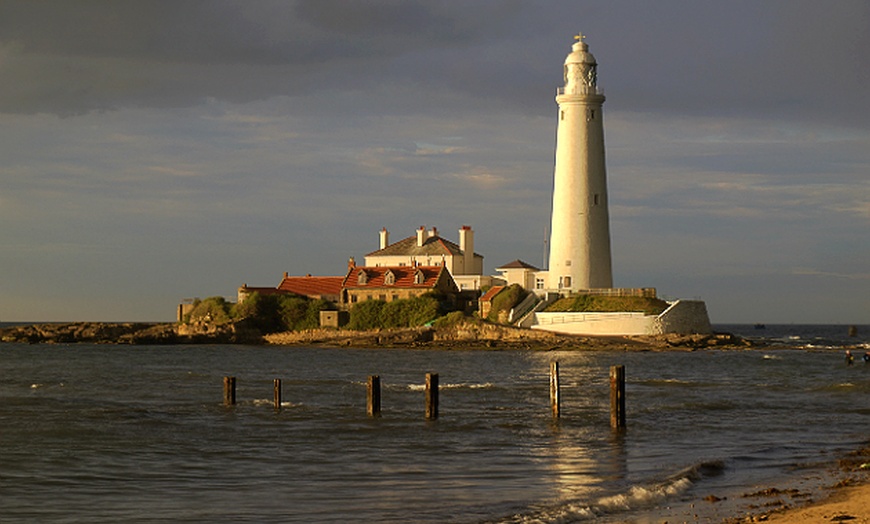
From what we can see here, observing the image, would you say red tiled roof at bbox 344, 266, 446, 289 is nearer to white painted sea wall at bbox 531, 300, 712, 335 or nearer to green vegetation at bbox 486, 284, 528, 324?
green vegetation at bbox 486, 284, 528, 324

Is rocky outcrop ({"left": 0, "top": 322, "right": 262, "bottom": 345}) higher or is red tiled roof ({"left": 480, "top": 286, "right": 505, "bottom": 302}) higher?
red tiled roof ({"left": 480, "top": 286, "right": 505, "bottom": 302})

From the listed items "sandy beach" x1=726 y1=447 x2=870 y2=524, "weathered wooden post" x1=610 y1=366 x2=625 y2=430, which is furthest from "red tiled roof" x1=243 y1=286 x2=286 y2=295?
"sandy beach" x1=726 y1=447 x2=870 y2=524

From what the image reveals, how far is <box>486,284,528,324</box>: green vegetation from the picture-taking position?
6962 cm

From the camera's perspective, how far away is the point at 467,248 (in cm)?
8300

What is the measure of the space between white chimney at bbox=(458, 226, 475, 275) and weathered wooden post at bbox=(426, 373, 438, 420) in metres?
54.2

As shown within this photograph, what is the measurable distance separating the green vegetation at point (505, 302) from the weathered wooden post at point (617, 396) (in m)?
42.5

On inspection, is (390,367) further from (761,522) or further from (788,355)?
(761,522)

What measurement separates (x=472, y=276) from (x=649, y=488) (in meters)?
62.4

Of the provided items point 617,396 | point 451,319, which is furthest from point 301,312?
point 617,396

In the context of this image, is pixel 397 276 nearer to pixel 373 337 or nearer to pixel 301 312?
pixel 373 337

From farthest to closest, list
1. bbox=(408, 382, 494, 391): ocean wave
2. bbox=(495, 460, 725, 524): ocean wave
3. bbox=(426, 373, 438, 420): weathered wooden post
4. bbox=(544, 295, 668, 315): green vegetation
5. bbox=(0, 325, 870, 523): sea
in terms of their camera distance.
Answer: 1. bbox=(544, 295, 668, 315): green vegetation
2. bbox=(408, 382, 494, 391): ocean wave
3. bbox=(426, 373, 438, 420): weathered wooden post
4. bbox=(0, 325, 870, 523): sea
5. bbox=(495, 460, 725, 524): ocean wave

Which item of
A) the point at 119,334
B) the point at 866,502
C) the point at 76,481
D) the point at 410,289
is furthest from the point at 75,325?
the point at 866,502

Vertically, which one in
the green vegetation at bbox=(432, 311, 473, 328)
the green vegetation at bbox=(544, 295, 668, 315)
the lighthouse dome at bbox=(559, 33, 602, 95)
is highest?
the lighthouse dome at bbox=(559, 33, 602, 95)

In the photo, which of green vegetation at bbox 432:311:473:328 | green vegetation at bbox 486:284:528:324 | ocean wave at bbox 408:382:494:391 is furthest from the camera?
green vegetation at bbox 432:311:473:328
